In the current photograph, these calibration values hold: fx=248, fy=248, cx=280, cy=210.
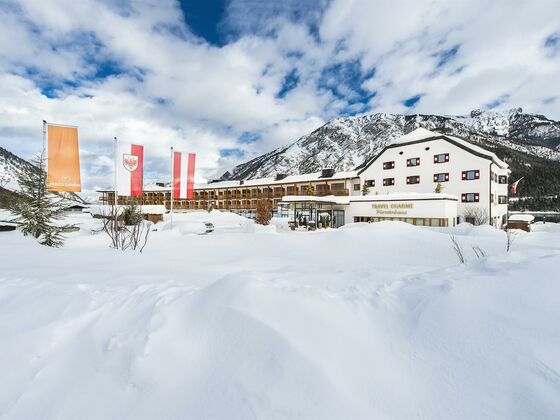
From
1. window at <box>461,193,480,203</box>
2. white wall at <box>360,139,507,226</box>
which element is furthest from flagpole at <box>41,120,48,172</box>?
window at <box>461,193,480,203</box>

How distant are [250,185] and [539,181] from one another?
109 meters

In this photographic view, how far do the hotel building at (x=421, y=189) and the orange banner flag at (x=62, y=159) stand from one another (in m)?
8.14

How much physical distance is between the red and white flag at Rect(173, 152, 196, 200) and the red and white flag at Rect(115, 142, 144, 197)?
11.0 ft

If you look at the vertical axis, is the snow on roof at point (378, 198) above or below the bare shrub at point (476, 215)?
above

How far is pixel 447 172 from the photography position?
30688 millimetres

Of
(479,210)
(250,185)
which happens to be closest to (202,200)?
(250,185)

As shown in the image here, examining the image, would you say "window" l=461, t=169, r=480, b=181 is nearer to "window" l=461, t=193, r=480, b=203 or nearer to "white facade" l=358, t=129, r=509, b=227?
"white facade" l=358, t=129, r=509, b=227

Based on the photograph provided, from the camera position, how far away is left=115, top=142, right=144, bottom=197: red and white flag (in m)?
16.5

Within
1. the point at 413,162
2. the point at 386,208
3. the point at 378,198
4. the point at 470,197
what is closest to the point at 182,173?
the point at 378,198

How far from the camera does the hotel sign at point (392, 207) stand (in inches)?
1058

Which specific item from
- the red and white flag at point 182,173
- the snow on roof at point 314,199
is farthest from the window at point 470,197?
the red and white flag at point 182,173

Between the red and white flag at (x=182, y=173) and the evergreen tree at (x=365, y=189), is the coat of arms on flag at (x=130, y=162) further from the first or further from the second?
the evergreen tree at (x=365, y=189)

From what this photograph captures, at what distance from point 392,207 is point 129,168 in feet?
83.7

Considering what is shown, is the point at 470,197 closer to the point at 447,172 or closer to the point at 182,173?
the point at 447,172
